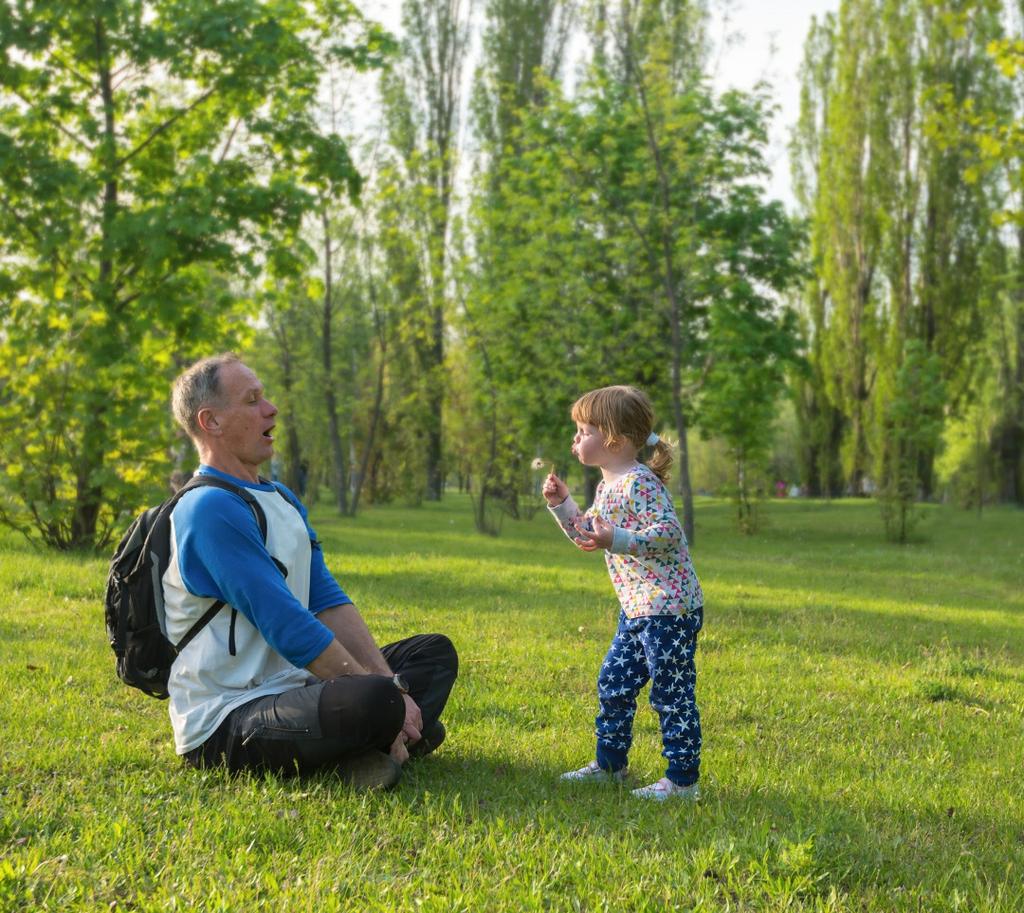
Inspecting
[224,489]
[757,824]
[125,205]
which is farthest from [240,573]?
[125,205]

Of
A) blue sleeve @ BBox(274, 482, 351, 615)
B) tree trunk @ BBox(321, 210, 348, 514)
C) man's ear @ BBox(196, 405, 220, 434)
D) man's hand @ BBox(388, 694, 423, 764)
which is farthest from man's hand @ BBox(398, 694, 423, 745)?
tree trunk @ BBox(321, 210, 348, 514)

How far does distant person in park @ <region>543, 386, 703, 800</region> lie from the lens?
159 inches

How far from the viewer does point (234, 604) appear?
3752 mm

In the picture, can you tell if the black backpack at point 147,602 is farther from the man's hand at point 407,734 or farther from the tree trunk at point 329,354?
the tree trunk at point 329,354

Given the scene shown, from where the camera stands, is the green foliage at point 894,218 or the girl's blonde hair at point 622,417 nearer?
the girl's blonde hair at point 622,417

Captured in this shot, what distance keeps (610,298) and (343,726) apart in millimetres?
20039

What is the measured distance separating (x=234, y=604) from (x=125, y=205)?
36.2ft

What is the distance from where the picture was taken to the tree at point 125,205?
39.4 feet

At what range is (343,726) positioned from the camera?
3.69 metres

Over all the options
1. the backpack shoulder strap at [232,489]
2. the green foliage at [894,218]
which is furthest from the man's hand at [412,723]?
the green foliage at [894,218]

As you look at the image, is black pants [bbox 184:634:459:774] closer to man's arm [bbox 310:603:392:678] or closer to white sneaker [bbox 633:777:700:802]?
man's arm [bbox 310:603:392:678]

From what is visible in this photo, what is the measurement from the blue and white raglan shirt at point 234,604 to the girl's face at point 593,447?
1240 mm

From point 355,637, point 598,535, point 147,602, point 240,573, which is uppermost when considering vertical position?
point 598,535

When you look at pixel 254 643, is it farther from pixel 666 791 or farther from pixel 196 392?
pixel 666 791
